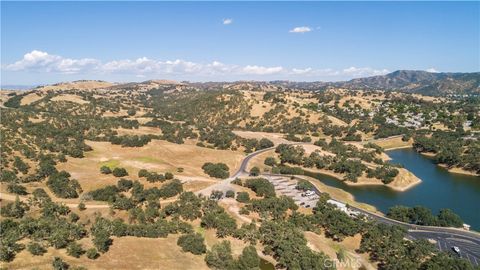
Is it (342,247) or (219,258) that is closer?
(219,258)

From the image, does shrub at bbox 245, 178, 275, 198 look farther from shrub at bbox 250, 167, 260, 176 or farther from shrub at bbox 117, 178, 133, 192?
shrub at bbox 117, 178, 133, 192

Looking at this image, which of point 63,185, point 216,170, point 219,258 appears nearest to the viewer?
point 219,258

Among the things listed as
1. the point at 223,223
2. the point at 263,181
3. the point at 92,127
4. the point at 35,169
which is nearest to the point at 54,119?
the point at 92,127

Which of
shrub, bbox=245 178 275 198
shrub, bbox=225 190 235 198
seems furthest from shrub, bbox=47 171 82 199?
shrub, bbox=245 178 275 198

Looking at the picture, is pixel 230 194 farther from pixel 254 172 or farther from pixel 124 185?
pixel 124 185

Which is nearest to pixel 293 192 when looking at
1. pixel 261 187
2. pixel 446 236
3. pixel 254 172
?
pixel 261 187

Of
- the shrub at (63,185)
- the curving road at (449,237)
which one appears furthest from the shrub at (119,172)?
the curving road at (449,237)

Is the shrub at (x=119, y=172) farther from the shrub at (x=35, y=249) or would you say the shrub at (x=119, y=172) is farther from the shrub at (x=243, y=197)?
the shrub at (x=35, y=249)

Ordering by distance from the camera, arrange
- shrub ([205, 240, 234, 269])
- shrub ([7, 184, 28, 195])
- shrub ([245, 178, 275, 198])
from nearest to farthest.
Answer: shrub ([205, 240, 234, 269])
shrub ([7, 184, 28, 195])
shrub ([245, 178, 275, 198])

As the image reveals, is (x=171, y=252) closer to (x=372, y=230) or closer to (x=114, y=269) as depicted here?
(x=114, y=269)
